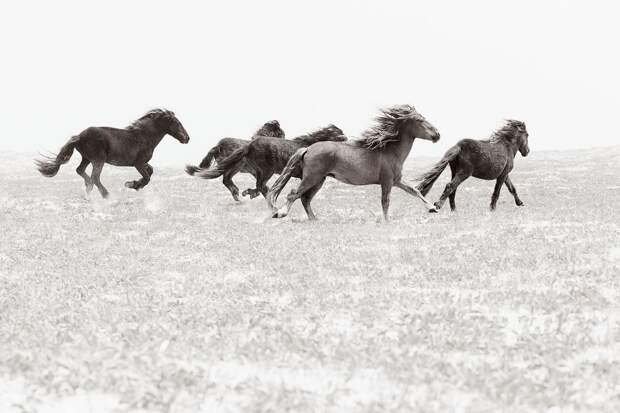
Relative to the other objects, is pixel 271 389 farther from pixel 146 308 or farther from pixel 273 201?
pixel 273 201

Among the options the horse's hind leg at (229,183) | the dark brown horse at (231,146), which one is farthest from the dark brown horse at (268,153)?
the dark brown horse at (231,146)

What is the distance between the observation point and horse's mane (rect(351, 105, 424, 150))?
1387cm

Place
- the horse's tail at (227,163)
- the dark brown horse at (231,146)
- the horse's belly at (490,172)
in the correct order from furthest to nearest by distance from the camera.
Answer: the dark brown horse at (231,146) < the horse's tail at (227,163) < the horse's belly at (490,172)

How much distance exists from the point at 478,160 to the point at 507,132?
1.41 metres

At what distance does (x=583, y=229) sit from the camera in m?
11.9

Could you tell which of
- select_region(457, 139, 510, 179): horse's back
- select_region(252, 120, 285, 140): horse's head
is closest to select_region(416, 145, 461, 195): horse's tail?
select_region(457, 139, 510, 179): horse's back

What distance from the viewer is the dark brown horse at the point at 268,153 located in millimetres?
16172

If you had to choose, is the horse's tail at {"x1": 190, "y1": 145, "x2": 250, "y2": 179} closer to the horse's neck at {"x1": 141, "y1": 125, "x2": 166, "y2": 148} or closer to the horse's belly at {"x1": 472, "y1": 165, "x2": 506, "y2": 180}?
the horse's neck at {"x1": 141, "y1": 125, "x2": 166, "y2": 148}

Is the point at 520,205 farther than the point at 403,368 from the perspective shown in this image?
Yes

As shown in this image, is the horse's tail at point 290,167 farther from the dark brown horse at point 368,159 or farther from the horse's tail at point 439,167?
the horse's tail at point 439,167

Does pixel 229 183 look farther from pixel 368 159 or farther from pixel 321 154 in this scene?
pixel 368 159

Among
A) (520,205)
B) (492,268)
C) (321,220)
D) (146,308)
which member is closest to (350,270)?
(492,268)

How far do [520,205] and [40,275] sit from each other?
41.3 ft

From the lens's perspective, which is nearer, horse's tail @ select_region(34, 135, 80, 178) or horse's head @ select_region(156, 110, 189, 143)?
horse's tail @ select_region(34, 135, 80, 178)
